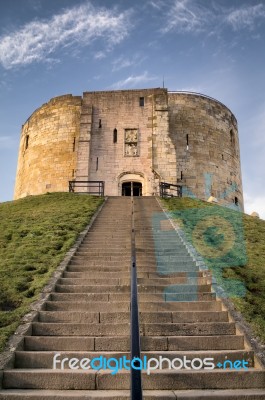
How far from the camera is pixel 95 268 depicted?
6477mm

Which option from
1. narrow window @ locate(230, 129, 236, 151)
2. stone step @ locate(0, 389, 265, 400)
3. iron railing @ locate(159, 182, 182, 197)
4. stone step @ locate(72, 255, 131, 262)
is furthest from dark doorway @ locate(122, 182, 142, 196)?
stone step @ locate(0, 389, 265, 400)

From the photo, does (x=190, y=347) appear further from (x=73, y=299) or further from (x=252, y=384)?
(x=73, y=299)

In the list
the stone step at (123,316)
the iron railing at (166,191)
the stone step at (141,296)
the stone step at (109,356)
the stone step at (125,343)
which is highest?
the iron railing at (166,191)

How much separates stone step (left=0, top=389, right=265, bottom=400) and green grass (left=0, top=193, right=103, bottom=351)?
689 millimetres

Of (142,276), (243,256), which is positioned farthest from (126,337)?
(243,256)

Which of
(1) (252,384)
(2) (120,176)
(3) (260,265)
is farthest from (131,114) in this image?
(1) (252,384)

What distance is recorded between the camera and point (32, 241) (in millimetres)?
8453

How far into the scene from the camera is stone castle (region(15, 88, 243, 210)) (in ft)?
64.6

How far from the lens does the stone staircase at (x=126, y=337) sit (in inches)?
138

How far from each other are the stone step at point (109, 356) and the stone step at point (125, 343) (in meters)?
0.18

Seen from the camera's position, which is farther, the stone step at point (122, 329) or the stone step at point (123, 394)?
the stone step at point (122, 329)

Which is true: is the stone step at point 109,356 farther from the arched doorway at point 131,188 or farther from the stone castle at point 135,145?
the arched doorway at point 131,188

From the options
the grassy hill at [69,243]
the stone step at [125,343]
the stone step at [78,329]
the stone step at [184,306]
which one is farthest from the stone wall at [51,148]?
the stone step at [125,343]

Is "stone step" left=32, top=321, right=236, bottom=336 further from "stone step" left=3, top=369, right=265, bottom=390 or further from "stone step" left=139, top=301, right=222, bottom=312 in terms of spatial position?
"stone step" left=3, top=369, right=265, bottom=390
